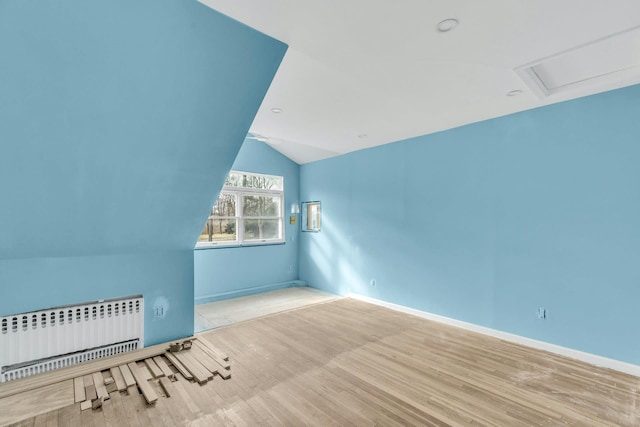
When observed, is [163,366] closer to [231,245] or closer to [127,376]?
[127,376]

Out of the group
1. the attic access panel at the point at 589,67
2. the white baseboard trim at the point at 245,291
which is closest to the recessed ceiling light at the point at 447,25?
the attic access panel at the point at 589,67

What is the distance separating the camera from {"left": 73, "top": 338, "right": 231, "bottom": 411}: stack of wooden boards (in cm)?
243

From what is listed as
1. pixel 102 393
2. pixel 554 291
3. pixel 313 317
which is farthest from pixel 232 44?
pixel 554 291

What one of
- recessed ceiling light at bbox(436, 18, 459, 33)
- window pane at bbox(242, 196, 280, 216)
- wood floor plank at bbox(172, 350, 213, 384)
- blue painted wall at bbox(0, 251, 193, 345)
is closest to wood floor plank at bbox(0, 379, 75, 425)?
blue painted wall at bbox(0, 251, 193, 345)

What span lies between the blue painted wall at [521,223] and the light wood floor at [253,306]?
115 cm

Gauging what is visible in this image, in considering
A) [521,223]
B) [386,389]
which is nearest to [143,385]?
[386,389]

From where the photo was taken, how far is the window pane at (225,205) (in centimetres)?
558

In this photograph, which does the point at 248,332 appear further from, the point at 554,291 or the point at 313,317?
the point at 554,291

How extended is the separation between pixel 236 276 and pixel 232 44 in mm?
4438

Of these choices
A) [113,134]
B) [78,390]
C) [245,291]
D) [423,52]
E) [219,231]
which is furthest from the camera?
[245,291]

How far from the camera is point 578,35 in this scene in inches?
81.3

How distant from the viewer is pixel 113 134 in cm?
218

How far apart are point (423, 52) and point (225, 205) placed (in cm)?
444

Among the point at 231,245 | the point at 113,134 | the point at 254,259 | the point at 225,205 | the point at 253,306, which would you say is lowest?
the point at 253,306
